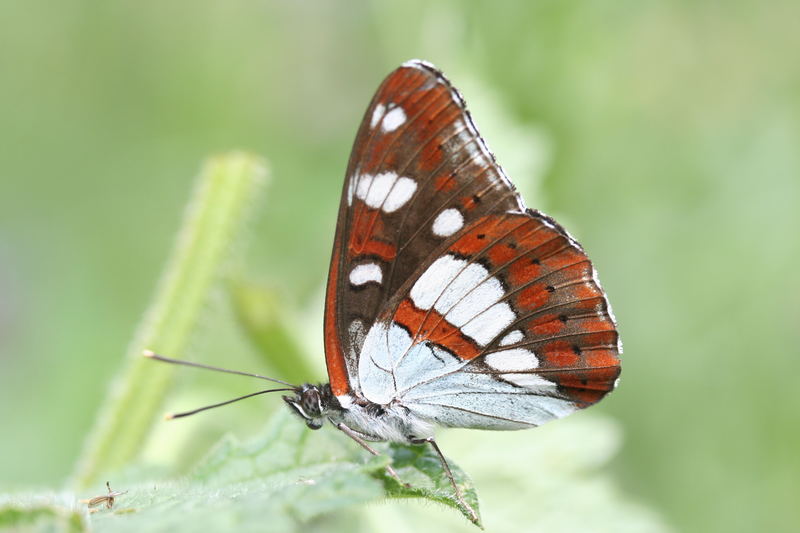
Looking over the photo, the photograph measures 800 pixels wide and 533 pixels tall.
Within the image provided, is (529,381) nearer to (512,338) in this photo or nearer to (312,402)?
(512,338)

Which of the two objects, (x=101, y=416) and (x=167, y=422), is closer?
(x=101, y=416)

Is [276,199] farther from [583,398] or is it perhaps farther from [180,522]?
[180,522]

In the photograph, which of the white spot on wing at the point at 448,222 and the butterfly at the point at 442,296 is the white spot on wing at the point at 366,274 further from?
the white spot on wing at the point at 448,222

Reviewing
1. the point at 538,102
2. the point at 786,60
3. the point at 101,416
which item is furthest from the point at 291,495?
the point at 786,60

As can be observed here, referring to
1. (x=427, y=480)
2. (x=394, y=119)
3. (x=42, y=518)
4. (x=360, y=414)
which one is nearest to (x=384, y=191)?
(x=394, y=119)

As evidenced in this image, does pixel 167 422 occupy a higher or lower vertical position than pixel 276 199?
lower

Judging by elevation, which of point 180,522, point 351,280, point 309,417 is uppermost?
point 351,280

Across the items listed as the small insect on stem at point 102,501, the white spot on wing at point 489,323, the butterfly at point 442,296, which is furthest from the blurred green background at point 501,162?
the small insect on stem at point 102,501
